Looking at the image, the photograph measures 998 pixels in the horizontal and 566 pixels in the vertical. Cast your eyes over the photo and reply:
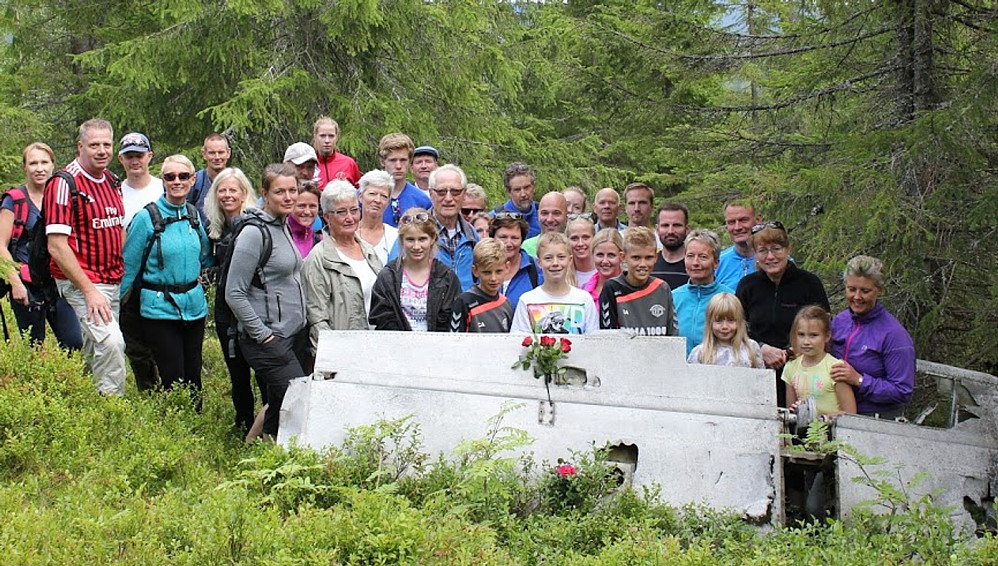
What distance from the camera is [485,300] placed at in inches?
305

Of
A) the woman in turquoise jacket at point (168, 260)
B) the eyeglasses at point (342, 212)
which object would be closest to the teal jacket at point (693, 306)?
the eyeglasses at point (342, 212)

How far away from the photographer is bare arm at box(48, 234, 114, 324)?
7590 millimetres

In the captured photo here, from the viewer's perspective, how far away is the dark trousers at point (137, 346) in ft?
27.2

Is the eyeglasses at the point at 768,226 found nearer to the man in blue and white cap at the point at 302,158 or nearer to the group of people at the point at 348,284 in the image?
the group of people at the point at 348,284

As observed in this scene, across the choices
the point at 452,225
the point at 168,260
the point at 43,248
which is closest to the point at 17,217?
the point at 43,248

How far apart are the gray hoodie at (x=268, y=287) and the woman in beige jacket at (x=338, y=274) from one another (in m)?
0.17

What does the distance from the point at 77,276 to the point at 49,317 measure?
113cm

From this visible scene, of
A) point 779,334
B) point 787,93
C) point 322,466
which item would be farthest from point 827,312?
point 787,93

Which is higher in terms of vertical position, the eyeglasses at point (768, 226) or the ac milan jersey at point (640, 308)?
the eyeglasses at point (768, 226)

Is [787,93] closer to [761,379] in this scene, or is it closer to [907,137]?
[907,137]

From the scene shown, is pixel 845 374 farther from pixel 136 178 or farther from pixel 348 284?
pixel 136 178

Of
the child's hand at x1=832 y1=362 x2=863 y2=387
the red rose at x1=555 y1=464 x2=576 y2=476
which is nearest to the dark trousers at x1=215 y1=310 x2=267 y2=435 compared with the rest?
the red rose at x1=555 y1=464 x2=576 y2=476

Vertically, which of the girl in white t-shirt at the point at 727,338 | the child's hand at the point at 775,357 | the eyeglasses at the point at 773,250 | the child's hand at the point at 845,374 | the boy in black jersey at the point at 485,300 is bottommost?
the child's hand at the point at 845,374

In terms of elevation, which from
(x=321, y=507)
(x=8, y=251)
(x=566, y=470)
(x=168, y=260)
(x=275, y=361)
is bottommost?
(x=321, y=507)
